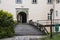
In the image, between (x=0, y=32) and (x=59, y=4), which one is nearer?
(x=0, y=32)

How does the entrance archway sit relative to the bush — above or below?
below

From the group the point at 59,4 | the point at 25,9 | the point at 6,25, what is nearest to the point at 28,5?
the point at 25,9

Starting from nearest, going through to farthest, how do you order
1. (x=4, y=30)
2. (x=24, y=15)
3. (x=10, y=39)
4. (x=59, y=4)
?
(x=10, y=39) → (x=4, y=30) → (x=59, y=4) → (x=24, y=15)

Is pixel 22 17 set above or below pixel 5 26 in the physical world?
below

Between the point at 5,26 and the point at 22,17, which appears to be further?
the point at 22,17

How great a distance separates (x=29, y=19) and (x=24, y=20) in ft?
9.92

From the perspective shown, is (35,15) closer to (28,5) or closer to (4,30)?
(28,5)

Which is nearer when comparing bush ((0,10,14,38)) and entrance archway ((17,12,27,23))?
bush ((0,10,14,38))

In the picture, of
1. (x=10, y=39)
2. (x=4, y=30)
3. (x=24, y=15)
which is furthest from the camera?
(x=24, y=15)

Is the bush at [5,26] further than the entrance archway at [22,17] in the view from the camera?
No

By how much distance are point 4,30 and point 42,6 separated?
26759 mm

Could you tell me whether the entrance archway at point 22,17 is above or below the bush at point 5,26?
below

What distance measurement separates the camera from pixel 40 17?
177ft

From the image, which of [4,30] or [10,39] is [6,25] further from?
[10,39]
